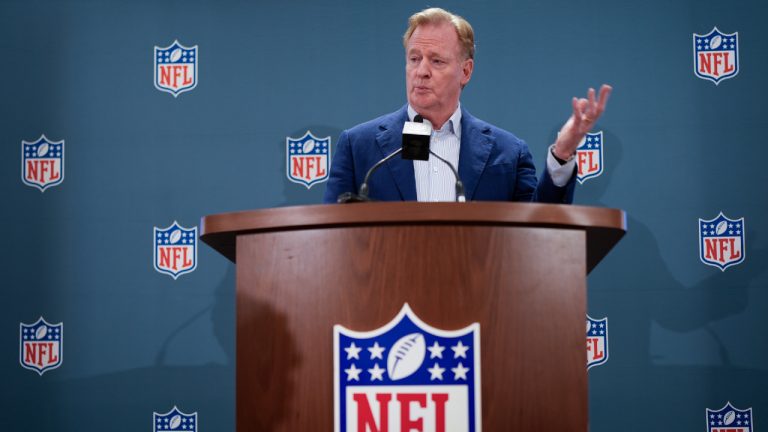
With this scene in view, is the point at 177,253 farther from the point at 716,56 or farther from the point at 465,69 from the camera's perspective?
the point at 716,56

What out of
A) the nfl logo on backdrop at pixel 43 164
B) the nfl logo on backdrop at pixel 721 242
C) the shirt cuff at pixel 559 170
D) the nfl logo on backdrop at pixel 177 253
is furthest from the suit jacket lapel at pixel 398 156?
the nfl logo on backdrop at pixel 43 164

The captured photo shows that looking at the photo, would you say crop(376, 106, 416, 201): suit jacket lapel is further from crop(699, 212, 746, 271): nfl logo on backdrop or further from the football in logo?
crop(699, 212, 746, 271): nfl logo on backdrop

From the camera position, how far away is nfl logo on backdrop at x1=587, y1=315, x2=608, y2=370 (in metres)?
3.03

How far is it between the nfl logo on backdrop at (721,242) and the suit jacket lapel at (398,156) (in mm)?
1448

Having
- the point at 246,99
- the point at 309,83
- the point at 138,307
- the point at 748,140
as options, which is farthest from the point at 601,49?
the point at 138,307

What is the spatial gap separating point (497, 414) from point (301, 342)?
1.14 ft

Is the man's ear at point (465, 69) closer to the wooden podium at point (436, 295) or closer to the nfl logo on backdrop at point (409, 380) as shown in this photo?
the wooden podium at point (436, 295)

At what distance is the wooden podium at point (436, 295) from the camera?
4.25 ft

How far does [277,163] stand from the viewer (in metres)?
3.19

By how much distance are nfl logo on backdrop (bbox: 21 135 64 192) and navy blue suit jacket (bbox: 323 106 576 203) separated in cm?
154

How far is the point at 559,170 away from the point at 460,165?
0.50m

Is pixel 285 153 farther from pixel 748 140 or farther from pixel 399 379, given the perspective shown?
pixel 399 379

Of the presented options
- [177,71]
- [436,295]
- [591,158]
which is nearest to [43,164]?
[177,71]

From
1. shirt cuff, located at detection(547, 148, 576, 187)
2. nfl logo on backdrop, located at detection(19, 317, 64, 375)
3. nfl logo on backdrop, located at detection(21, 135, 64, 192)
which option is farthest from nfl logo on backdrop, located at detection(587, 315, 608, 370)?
nfl logo on backdrop, located at detection(21, 135, 64, 192)
